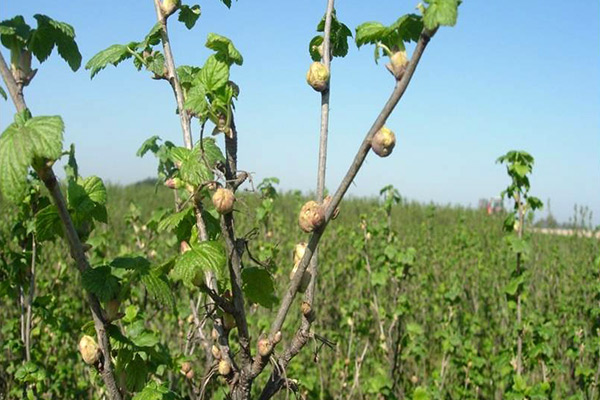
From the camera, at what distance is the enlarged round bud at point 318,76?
0.88 meters

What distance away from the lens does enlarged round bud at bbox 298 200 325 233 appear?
825 millimetres

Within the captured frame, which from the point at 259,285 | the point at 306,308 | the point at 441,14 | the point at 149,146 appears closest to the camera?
the point at 441,14

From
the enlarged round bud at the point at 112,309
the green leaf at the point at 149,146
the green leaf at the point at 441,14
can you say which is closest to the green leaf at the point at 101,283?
the enlarged round bud at the point at 112,309

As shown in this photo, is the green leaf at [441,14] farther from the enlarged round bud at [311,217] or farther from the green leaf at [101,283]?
the green leaf at [101,283]

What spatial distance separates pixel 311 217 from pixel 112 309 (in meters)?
0.39

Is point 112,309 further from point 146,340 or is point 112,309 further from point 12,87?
point 146,340

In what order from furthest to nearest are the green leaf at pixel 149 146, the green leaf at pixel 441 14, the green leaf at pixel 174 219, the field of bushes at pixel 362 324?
1. the green leaf at pixel 149 146
2. the field of bushes at pixel 362 324
3. the green leaf at pixel 174 219
4. the green leaf at pixel 441 14

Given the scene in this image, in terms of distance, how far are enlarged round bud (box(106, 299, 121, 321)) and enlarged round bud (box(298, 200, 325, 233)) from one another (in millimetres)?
359

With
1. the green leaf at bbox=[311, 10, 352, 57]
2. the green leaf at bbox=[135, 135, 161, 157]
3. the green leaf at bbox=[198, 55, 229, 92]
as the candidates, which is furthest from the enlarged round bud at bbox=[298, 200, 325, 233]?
the green leaf at bbox=[135, 135, 161, 157]

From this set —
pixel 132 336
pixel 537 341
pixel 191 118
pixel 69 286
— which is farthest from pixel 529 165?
pixel 69 286

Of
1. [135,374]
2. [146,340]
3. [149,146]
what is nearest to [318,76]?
[135,374]

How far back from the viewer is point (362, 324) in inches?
165

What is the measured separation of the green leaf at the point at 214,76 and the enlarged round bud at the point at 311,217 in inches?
8.7

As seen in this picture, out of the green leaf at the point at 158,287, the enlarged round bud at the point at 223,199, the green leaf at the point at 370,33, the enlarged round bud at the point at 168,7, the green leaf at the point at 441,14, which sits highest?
the enlarged round bud at the point at 168,7
